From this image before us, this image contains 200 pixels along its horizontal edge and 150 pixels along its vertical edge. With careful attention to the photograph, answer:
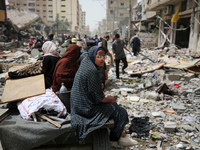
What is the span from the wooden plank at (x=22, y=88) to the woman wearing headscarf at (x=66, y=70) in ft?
0.92

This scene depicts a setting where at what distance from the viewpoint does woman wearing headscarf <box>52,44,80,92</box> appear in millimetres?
3458

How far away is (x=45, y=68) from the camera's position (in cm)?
378

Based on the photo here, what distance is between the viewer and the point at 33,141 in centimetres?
233

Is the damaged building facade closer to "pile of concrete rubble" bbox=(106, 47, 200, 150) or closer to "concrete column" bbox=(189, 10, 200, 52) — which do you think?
"concrete column" bbox=(189, 10, 200, 52)

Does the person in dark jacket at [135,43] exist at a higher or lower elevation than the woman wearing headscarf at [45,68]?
higher

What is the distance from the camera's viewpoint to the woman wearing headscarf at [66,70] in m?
3.46

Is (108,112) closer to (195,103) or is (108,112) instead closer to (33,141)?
(33,141)

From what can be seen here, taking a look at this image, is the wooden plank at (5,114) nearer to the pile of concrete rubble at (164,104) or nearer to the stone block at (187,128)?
the pile of concrete rubble at (164,104)

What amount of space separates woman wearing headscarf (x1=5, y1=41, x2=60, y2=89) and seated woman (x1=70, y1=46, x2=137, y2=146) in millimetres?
1346

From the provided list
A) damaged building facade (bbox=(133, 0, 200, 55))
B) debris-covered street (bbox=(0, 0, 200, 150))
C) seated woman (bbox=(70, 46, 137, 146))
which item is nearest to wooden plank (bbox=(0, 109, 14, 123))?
debris-covered street (bbox=(0, 0, 200, 150))

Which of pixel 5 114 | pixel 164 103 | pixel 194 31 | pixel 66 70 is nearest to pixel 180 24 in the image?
pixel 194 31

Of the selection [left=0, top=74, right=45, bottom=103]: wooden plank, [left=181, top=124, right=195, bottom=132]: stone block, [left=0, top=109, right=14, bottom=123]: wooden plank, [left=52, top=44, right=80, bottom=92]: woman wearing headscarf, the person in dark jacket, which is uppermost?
the person in dark jacket

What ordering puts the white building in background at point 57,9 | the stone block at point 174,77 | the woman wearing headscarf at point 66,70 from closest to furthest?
the woman wearing headscarf at point 66,70 → the stone block at point 174,77 → the white building in background at point 57,9

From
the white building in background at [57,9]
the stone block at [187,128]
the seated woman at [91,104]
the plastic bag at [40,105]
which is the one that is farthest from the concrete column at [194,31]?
the white building in background at [57,9]
